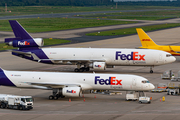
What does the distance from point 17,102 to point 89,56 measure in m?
28.7

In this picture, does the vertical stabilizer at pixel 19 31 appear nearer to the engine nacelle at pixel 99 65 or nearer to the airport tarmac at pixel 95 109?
the engine nacelle at pixel 99 65

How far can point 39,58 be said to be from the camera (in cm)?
6969

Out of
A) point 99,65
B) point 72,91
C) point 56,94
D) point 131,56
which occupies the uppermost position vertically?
point 131,56

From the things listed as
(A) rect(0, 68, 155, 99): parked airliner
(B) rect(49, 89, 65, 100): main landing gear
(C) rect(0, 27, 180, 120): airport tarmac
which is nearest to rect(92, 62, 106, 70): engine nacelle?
(C) rect(0, 27, 180, 120): airport tarmac

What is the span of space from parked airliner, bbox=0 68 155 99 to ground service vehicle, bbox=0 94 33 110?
6.01m

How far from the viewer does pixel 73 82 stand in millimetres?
47719

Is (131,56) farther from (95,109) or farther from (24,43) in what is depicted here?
(95,109)

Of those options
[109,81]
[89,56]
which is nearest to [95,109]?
[109,81]

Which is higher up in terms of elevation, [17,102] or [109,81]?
[109,81]

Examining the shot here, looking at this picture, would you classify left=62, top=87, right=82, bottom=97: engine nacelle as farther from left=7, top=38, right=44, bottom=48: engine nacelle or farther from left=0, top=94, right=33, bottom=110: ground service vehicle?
left=7, top=38, right=44, bottom=48: engine nacelle

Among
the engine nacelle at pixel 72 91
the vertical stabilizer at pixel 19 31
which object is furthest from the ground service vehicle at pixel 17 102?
the vertical stabilizer at pixel 19 31

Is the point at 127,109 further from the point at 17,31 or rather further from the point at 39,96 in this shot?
the point at 17,31

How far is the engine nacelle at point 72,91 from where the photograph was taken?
150 feet

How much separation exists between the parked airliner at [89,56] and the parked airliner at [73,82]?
18.6 meters
